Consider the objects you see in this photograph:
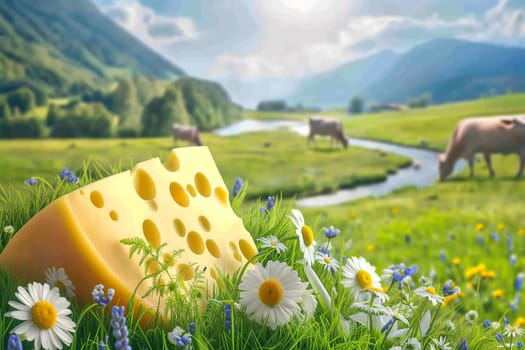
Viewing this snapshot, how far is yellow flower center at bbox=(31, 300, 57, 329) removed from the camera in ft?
1.46

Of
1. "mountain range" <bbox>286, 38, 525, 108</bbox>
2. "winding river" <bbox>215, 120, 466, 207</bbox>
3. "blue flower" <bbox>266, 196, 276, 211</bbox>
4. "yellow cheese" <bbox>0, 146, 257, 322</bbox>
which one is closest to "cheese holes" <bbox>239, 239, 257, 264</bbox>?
"yellow cheese" <bbox>0, 146, 257, 322</bbox>

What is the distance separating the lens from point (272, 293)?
51 centimetres

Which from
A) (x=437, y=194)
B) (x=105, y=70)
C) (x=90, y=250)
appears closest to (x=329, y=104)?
(x=437, y=194)

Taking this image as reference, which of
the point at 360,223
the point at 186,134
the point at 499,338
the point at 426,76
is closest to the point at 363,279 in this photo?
the point at 499,338

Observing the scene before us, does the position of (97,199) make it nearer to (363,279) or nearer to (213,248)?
(213,248)

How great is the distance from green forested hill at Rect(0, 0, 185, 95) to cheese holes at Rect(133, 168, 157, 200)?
4088 mm

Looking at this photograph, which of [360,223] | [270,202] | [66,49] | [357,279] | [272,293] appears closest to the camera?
[272,293]

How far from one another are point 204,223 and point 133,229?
12 centimetres

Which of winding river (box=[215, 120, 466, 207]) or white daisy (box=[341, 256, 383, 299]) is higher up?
white daisy (box=[341, 256, 383, 299])

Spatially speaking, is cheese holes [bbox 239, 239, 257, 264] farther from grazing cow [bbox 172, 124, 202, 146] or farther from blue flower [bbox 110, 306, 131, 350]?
grazing cow [bbox 172, 124, 202, 146]

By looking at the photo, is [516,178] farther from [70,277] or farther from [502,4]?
[70,277]

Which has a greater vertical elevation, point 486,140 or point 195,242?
point 195,242

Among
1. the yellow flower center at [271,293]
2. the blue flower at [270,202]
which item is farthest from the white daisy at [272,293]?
the blue flower at [270,202]

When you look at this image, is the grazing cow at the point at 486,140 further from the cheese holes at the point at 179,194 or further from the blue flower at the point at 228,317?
the blue flower at the point at 228,317
